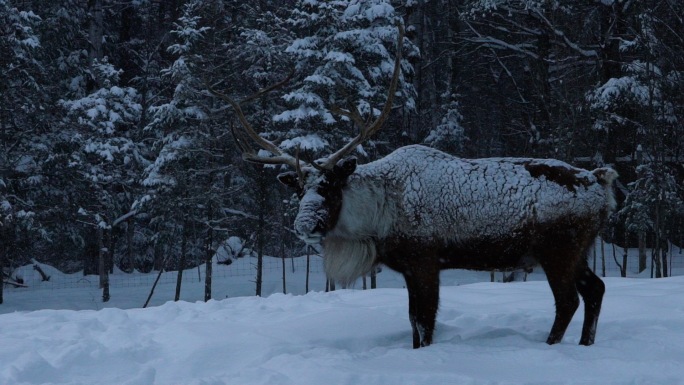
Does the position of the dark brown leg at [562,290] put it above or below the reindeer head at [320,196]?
below

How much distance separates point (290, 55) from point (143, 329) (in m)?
10.4

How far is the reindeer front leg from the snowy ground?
0.13 metres

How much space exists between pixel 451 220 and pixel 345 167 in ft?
2.98

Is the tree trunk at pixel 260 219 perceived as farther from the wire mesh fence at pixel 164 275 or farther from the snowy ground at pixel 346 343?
the snowy ground at pixel 346 343

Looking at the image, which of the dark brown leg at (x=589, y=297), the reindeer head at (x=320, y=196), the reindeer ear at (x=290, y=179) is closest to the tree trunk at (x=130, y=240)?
the reindeer ear at (x=290, y=179)

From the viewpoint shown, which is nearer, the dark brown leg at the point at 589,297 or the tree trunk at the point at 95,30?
the dark brown leg at the point at 589,297

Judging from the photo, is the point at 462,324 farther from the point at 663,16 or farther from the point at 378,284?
the point at 378,284

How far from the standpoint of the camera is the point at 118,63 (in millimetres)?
24375

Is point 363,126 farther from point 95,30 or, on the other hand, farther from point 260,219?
point 95,30

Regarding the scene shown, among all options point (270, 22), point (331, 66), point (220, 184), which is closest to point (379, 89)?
point (331, 66)

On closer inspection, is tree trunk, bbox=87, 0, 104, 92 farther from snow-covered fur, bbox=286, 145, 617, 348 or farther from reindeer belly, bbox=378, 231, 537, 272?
reindeer belly, bbox=378, 231, 537, 272

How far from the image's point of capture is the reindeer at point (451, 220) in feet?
15.5

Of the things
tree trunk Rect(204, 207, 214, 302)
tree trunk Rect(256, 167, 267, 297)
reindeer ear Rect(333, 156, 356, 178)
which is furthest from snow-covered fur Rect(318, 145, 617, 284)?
tree trunk Rect(204, 207, 214, 302)

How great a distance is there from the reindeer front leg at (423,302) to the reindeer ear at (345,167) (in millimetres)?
905
